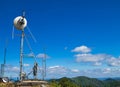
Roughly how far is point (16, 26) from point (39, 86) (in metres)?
11.6

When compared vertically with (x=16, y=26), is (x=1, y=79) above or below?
below

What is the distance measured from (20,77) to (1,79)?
727 centimetres

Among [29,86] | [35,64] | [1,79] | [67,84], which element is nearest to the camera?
[29,86]

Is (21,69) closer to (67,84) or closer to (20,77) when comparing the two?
(20,77)

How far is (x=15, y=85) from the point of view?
4012 cm

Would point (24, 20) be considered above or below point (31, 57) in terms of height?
above

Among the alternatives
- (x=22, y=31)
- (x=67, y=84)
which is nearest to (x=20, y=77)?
(x=22, y=31)

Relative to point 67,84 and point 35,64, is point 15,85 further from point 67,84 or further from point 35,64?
point 67,84

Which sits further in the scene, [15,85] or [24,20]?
[24,20]

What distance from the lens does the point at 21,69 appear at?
44.2 meters

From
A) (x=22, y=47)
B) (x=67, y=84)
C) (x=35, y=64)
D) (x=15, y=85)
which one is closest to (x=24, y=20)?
(x=22, y=47)

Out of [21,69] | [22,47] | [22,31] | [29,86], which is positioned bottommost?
[29,86]

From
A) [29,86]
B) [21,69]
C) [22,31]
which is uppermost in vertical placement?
[22,31]

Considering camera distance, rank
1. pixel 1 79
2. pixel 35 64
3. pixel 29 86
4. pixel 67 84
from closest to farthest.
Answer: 1. pixel 29 86
2. pixel 35 64
3. pixel 1 79
4. pixel 67 84
